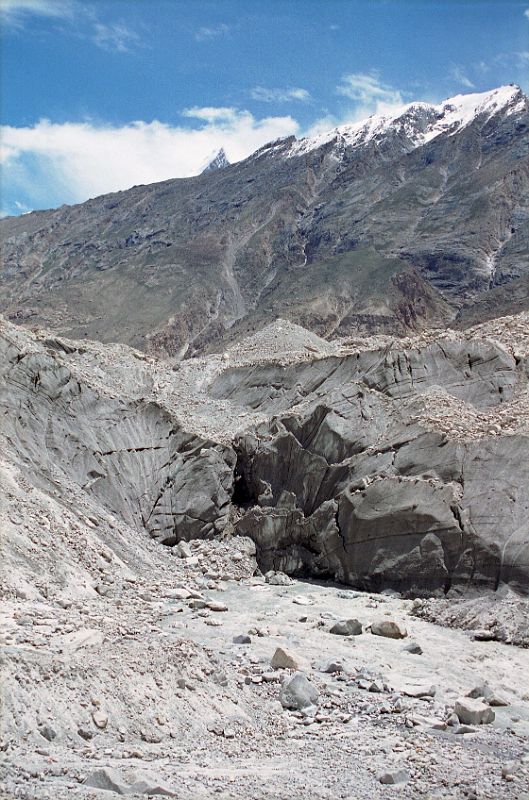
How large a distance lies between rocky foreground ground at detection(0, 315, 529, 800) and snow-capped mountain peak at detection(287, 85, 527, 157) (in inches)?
6542

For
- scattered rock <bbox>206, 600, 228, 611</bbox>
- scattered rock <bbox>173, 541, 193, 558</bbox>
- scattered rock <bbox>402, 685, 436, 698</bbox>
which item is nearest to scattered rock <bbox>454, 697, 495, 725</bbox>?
scattered rock <bbox>402, 685, 436, 698</bbox>

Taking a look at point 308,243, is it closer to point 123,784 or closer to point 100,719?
point 100,719

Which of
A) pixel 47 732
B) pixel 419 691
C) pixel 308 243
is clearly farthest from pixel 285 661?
pixel 308 243

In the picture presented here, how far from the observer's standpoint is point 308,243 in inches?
5817

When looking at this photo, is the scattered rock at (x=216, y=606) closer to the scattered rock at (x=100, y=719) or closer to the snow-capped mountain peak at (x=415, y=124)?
the scattered rock at (x=100, y=719)

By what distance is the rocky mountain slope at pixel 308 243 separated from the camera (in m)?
116

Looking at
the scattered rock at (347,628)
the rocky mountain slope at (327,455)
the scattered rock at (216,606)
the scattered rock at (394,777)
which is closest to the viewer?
the scattered rock at (394,777)

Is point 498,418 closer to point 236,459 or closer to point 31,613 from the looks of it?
point 236,459

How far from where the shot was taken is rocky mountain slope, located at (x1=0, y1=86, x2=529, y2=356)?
116 m

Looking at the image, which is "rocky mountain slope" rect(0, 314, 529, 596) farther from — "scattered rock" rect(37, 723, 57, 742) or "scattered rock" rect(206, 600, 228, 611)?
"scattered rock" rect(37, 723, 57, 742)

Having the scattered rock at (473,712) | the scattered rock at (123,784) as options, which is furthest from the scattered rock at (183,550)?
the scattered rock at (123,784)

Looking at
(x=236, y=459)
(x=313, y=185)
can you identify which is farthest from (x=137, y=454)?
(x=313, y=185)

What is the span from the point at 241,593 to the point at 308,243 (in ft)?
437

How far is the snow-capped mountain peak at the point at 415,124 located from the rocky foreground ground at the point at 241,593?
166158mm
